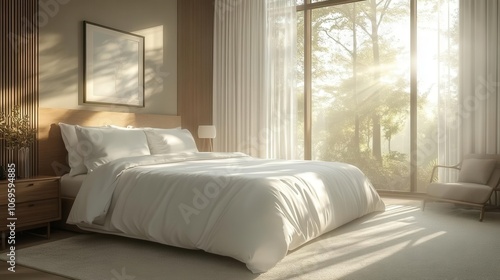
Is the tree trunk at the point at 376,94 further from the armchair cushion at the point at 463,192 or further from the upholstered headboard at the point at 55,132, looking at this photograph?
the upholstered headboard at the point at 55,132

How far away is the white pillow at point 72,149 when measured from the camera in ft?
14.1

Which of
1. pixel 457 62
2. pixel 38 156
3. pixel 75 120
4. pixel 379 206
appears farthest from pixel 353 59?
pixel 38 156

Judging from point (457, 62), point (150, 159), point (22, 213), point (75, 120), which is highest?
point (457, 62)

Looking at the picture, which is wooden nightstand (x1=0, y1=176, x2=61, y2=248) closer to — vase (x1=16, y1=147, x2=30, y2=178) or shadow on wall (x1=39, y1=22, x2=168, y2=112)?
vase (x1=16, y1=147, x2=30, y2=178)

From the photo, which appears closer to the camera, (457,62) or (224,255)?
(224,255)

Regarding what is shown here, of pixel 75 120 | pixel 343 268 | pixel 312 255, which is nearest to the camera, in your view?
pixel 343 268

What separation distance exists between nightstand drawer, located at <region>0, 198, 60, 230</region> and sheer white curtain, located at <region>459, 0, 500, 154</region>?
15.7ft

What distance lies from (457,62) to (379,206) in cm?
231

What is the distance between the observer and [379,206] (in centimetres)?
488

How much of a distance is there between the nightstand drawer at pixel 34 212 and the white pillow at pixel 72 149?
0.44 meters

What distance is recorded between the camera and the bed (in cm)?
295

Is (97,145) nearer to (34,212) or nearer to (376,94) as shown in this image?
(34,212)

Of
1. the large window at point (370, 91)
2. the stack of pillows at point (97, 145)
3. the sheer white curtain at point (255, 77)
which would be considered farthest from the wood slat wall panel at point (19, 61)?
the large window at point (370, 91)

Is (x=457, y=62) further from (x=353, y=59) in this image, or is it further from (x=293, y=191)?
(x=293, y=191)
